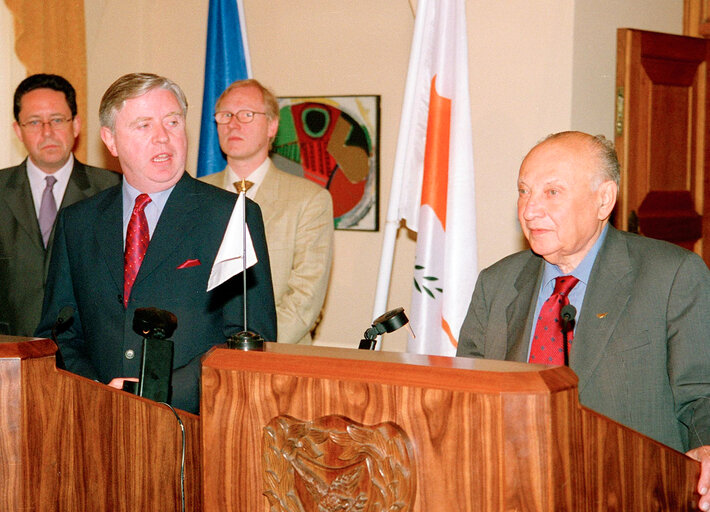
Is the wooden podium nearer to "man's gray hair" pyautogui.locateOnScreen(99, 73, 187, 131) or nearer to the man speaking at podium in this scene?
the man speaking at podium

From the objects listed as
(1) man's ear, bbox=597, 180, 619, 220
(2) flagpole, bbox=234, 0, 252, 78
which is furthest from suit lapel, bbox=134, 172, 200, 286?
(2) flagpole, bbox=234, 0, 252, 78

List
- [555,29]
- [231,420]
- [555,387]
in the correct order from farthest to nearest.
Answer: [555,29]
[231,420]
[555,387]

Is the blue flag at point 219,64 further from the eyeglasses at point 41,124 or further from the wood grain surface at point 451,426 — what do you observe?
the wood grain surface at point 451,426

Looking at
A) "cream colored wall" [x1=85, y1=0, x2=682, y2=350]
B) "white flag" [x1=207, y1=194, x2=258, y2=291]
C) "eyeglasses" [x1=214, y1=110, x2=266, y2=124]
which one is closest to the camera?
"white flag" [x1=207, y1=194, x2=258, y2=291]

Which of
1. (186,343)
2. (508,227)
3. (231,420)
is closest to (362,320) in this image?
(508,227)

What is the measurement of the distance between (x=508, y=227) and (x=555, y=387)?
3.68m

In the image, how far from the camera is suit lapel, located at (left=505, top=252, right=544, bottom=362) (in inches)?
90.0

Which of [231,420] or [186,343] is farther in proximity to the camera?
[186,343]

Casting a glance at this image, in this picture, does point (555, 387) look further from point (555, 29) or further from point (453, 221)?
point (555, 29)

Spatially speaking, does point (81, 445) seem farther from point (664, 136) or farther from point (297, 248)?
point (664, 136)

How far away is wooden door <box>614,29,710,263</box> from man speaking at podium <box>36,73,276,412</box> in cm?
316

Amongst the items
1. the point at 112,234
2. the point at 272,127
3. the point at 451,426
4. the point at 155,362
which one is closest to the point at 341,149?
the point at 272,127

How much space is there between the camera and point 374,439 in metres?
1.46

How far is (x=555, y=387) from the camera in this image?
136 centimetres
